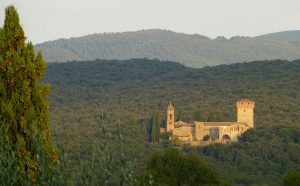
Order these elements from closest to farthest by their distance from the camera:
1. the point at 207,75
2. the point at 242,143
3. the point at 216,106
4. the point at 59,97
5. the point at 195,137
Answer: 1. the point at 242,143
2. the point at 195,137
3. the point at 216,106
4. the point at 59,97
5. the point at 207,75

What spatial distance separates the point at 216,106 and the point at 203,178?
78.2 meters

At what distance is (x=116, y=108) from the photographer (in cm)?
12212

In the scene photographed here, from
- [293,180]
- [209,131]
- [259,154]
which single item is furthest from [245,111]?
[293,180]

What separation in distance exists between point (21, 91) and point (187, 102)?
109331 mm

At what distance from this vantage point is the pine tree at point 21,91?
1417 centimetres

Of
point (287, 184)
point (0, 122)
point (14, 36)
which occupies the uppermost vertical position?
point (14, 36)

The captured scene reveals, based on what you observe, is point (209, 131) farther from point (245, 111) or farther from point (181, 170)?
point (181, 170)

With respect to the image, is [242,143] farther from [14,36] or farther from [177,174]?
[14,36]

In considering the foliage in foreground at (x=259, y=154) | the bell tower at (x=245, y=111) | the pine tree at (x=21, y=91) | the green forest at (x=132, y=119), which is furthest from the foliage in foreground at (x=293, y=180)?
the bell tower at (x=245, y=111)

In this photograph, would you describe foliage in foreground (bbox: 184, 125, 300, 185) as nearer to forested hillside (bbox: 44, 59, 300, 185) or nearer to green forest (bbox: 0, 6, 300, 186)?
forested hillside (bbox: 44, 59, 300, 185)

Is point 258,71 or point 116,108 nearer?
point 116,108

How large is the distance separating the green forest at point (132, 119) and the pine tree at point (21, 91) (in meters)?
0.02

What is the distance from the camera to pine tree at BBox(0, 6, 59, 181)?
46.5 ft

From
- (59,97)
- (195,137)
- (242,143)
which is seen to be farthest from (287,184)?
(59,97)
